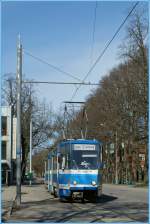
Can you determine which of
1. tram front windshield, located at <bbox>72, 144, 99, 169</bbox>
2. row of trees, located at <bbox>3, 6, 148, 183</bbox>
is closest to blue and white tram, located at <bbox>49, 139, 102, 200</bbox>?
tram front windshield, located at <bbox>72, 144, 99, 169</bbox>

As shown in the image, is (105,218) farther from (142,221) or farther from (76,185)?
(76,185)

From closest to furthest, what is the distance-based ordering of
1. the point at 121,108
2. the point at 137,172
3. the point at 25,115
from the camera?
the point at 121,108
the point at 25,115
the point at 137,172

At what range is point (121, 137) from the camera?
6088cm

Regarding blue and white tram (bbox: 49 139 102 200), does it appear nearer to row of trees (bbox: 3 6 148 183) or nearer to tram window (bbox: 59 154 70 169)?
tram window (bbox: 59 154 70 169)

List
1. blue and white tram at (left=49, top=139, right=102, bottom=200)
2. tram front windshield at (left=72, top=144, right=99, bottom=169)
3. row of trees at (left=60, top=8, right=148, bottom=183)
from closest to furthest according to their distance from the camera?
blue and white tram at (left=49, top=139, right=102, bottom=200), tram front windshield at (left=72, top=144, right=99, bottom=169), row of trees at (left=60, top=8, right=148, bottom=183)

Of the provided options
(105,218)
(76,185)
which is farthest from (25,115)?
(105,218)

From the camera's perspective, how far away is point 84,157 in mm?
25844

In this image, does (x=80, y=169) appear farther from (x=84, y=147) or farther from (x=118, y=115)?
(x=118, y=115)

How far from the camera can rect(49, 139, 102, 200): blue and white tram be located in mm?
25453

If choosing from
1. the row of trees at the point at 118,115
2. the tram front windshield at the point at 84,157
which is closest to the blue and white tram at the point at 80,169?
the tram front windshield at the point at 84,157

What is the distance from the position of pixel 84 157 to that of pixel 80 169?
66 centimetres

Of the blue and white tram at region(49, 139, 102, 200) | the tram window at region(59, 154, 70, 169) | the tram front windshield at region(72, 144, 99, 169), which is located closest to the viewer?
the blue and white tram at region(49, 139, 102, 200)

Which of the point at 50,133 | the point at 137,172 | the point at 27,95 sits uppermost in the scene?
the point at 27,95

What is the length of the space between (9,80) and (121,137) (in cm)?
1442
